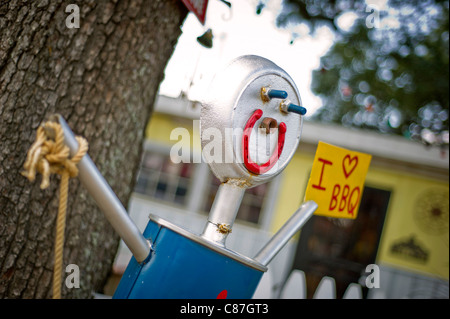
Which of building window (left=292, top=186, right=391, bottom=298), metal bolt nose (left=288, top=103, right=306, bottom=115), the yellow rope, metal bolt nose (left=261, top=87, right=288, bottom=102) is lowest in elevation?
building window (left=292, top=186, right=391, bottom=298)

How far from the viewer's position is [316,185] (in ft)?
4.46

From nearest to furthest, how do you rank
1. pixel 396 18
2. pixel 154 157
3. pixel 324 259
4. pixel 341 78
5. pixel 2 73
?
1. pixel 2 73
2. pixel 396 18
3. pixel 324 259
4. pixel 154 157
5. pixel 341 78

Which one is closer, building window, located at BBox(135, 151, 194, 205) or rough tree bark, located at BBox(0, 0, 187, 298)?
rough tree bark, located at BBox(0, 0, 187, 298)

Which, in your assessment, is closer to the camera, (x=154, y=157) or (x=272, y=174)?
(x=272, y=174)

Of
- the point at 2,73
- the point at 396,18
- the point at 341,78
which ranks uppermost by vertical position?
the point at 341,78

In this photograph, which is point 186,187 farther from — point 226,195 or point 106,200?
point 106,200

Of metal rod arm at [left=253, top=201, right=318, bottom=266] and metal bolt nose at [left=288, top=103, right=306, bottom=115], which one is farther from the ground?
metal bolt nose at [left=288, top=103, right=306, bottom=115]

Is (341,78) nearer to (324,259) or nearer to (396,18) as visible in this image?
(324,259)

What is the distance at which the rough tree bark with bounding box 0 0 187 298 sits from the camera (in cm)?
133

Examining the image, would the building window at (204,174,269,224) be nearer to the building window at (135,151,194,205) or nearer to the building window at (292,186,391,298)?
the building window at (135,151,194,205)

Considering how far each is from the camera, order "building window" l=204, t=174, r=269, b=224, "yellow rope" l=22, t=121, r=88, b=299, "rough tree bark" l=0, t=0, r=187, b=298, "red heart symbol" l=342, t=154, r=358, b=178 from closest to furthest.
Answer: "yellow rope" l=22, t=121, r=88, b=299
"rough tree bark" l=0, t=0, r=187, b=298
"red heart symbol" l=342, t=154, r=358, b=178
"building window" l=204, t=174, r=269, b=224

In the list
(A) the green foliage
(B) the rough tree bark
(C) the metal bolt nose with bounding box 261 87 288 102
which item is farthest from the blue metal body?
(A) the green foliage
